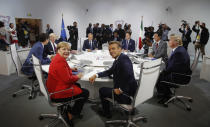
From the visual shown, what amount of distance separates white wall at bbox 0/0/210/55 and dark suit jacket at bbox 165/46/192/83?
6.03 m

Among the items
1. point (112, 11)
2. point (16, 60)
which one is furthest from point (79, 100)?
point (112, 11)

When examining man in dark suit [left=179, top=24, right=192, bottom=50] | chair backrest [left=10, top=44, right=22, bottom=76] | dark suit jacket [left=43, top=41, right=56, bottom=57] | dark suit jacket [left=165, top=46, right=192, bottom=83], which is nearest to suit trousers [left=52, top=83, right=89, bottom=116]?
chair backrest [left=10, top=44, right=22, bottom=76]

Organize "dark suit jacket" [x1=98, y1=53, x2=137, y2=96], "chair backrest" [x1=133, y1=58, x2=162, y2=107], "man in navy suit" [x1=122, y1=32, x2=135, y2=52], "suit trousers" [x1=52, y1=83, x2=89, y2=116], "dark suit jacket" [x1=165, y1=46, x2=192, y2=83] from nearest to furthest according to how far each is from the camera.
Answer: "chair backrest" [x1=133, y1=58, x2=162, y2=107], "dark suit jacket" [x1=98, y1=53, x2=137, y2=96], "suit trousers" [x1=52, y1=83, x2=89, y2=116], "dark suit jacket" [x1=165, y1=46, x2=192, y2=83], "man in navy suit" [x1=122, y1=32, x2=135, y2=52]

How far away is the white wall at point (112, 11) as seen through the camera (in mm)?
7594

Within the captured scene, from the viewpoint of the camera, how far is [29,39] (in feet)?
28.7

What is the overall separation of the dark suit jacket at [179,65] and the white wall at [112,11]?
603 centimetres

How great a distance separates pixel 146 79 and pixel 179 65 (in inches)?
48.4

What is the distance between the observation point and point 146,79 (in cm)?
175

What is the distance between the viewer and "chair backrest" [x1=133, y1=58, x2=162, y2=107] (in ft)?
5.45

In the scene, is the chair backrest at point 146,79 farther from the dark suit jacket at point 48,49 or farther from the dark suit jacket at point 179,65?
the dark suit jacket at point 48,49

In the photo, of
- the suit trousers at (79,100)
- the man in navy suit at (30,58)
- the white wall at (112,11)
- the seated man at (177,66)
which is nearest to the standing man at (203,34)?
the white wall at (112,11)

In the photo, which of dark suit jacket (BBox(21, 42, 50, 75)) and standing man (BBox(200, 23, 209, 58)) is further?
standing man (BBox(200, 23, 209, 58))

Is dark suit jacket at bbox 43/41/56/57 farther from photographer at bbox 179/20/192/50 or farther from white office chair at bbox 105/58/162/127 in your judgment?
photographer at bbox 179/20/192/50

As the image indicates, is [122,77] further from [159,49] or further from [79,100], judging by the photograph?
[159,49]
